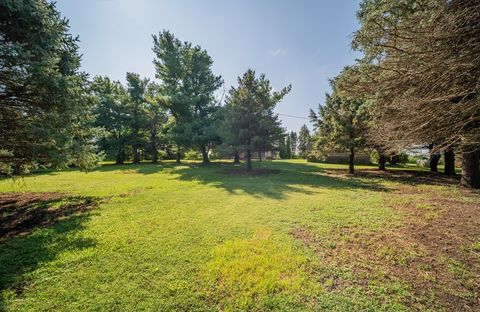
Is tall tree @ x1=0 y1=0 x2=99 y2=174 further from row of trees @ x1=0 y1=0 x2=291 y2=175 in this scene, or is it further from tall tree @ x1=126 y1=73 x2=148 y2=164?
tall tree @ x1=126 y1=73 x2=148 y2=164

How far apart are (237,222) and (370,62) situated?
23.4ft

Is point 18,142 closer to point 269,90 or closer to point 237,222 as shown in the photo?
point 237,222

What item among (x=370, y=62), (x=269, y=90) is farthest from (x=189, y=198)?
(x=269, y=90)

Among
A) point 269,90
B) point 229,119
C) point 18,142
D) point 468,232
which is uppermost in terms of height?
point 269,90

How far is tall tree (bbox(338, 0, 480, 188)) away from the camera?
12.9ft

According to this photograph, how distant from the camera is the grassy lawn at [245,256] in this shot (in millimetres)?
2660

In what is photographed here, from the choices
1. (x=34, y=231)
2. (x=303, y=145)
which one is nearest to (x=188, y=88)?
(x=34, y=231)

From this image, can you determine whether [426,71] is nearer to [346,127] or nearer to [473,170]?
[473,170]

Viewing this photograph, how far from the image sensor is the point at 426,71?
4.45 metres

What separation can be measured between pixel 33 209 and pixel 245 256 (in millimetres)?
7691

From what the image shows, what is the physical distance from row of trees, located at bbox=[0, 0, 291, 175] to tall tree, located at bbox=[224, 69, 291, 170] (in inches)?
2.9

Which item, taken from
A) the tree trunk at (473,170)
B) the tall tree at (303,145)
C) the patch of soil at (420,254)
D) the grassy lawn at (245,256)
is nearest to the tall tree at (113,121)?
the grassy lawn at (245,256)

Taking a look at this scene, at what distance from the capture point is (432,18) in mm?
4277

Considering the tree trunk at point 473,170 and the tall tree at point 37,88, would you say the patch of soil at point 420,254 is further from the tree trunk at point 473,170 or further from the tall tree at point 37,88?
the tall tree at point 37,88
